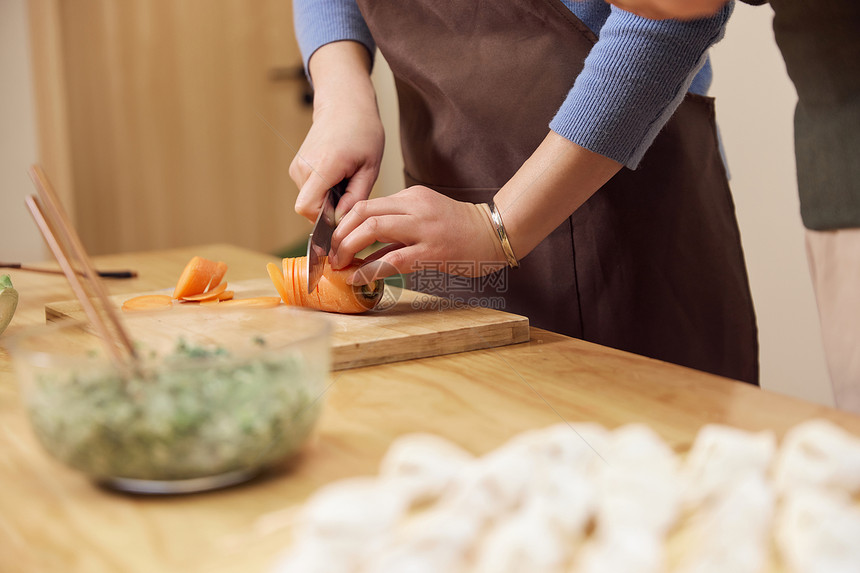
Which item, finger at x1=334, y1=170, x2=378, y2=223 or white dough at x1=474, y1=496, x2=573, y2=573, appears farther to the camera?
finger at x1=334, y1=170, x2=378, y2=223

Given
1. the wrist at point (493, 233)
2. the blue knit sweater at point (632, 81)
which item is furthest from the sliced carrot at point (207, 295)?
the blue knit sweater at point (632, 81)

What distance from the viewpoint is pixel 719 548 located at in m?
0.39

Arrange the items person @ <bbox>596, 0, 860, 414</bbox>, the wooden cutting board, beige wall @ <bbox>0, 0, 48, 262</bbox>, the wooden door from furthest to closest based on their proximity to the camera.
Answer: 1. the wooden door
2. beige wall @ <bbox>0, 0, 48, 262</bbox>
3. person @ <bbox>596, 0, 860, 414</bbox>
4. the wooden cutting board

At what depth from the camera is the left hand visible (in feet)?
3.10

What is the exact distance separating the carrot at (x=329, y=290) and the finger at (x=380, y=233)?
0.03m

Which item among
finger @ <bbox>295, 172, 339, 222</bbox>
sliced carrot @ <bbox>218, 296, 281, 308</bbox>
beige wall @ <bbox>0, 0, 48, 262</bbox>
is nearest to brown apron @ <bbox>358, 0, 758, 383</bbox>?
A: finger @ <bbox>295, 172, 339, 222</bbox>

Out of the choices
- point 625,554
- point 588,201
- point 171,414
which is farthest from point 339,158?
point 625,554

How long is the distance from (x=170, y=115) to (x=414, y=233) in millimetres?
2584

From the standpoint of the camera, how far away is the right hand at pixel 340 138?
106 centimetres

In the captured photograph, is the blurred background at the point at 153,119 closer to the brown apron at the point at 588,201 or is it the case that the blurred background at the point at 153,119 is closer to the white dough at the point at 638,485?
the brown apron at the point at 588,201

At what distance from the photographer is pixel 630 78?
88 centimetres

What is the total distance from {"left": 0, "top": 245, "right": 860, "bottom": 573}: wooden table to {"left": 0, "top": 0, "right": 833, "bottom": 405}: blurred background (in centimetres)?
194

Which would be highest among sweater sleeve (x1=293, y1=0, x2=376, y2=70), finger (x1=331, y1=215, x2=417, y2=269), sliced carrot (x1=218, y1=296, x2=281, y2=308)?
sweater sleeve (x1=293, y1=0, x2=376, y2=70)

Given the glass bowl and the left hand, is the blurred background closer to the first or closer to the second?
the left hand
